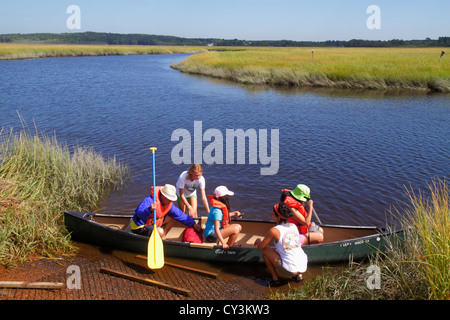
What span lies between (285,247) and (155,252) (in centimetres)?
228

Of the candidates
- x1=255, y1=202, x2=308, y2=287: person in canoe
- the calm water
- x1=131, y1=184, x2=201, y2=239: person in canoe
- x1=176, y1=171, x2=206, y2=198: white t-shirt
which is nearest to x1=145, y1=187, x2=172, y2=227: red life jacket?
x1=131, y1=184, x2=201, y2=239: person in canoe

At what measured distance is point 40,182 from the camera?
8.00 meters

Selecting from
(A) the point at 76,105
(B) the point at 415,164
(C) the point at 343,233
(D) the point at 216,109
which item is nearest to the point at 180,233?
(C) the point at 343,233

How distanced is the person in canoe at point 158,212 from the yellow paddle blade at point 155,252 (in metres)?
0.32

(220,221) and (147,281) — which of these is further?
(220,221)

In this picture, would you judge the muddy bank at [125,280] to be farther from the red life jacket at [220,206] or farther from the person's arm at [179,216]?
the red life jacket at [220,206]

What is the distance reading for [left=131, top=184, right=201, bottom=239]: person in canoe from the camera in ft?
22.4

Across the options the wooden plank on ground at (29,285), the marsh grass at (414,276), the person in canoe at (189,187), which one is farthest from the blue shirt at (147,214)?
the marsh grass at (414,276)

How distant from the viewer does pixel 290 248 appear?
5949mm

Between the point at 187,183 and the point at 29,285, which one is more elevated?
the point at 187,183

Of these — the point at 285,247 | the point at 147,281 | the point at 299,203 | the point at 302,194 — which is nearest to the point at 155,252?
the point at 147,281

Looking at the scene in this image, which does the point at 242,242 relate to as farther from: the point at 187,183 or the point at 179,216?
the point at 187,183
